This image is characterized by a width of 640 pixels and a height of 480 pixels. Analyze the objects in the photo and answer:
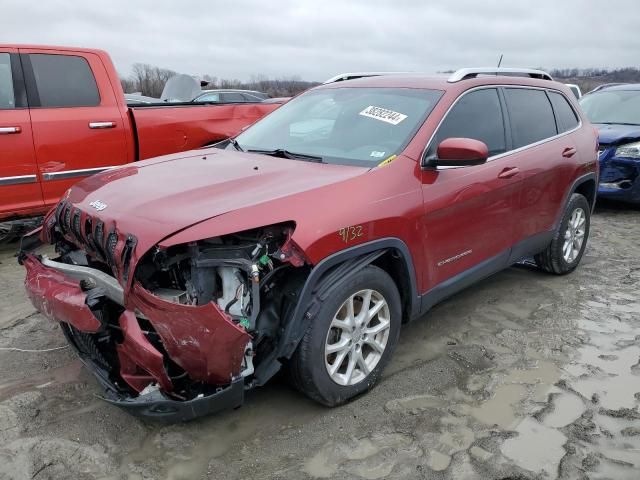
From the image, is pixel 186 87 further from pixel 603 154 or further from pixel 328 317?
pixel 328 317

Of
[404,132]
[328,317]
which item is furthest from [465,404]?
[404,132]

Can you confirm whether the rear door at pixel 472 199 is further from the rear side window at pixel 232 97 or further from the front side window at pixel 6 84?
the rear side window at pixel 232 97

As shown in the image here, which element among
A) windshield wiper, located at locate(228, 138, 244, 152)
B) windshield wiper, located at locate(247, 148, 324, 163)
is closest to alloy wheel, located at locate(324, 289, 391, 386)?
windshield wiper, located at locate(247, 148, 324, 163)

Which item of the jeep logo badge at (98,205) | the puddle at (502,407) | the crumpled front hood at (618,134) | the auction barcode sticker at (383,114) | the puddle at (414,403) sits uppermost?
the auction barcode sticker at (383,114)

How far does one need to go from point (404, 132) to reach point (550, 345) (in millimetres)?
1777

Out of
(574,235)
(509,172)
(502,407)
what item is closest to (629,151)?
(574,235)

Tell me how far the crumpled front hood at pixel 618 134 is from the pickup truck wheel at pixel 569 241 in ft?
9.22

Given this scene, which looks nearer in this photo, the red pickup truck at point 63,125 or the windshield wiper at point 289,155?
the windshield wiper at point 289,155

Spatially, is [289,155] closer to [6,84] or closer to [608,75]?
[6,84]

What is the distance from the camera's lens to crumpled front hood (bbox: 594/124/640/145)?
7.44 meters

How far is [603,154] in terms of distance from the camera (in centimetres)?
754

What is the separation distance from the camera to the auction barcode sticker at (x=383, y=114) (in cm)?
347

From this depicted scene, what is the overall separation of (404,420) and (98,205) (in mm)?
1960

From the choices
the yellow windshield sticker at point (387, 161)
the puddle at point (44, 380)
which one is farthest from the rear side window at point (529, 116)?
the puddle at point (44, 380)
